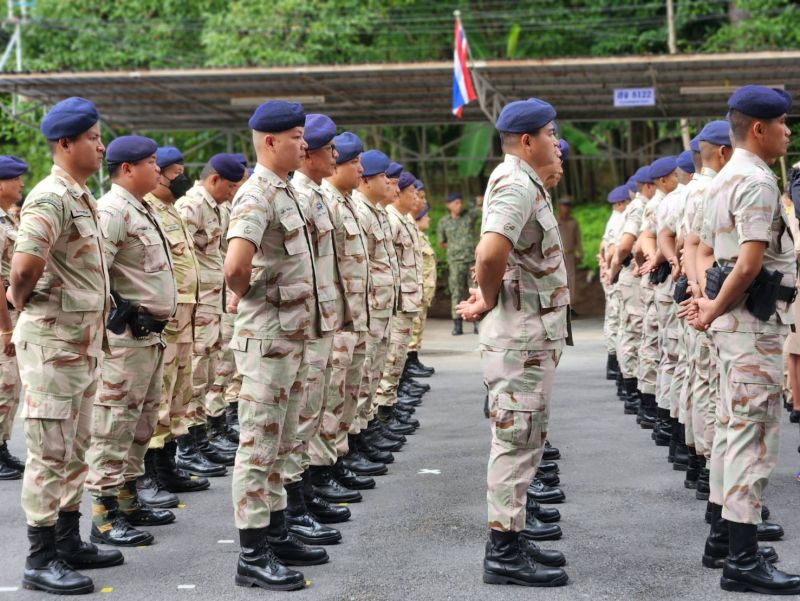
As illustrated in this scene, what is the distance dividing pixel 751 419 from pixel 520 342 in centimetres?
99

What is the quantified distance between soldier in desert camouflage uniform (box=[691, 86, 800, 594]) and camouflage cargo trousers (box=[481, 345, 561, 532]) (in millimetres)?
758

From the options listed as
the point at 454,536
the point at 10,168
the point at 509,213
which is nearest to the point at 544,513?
the point at 454,536

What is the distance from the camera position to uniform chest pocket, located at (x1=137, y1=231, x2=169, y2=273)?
5809mm

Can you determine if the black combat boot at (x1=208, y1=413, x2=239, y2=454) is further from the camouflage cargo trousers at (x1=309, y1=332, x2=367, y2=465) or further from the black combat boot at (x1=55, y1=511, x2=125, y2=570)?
the black combat boot at (x1=55, y1=511, x2=125, y2=570)

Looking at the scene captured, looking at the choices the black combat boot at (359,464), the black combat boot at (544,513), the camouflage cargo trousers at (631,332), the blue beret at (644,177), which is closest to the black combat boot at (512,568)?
the black combat boot at (544,513)

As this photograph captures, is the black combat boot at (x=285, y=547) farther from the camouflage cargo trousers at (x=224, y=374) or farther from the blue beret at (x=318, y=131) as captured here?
the camouflage cargo trousers at (x=224, y=374)

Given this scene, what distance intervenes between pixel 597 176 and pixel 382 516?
15.3 metres

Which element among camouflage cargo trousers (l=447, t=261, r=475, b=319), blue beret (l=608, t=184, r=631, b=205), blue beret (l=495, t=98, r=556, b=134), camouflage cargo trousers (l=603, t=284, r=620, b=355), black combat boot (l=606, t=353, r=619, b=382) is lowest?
camouflage cargo trousers (l=447, t=261, r=475, b=319)

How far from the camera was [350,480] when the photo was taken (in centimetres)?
685

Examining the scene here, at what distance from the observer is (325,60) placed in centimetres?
2231

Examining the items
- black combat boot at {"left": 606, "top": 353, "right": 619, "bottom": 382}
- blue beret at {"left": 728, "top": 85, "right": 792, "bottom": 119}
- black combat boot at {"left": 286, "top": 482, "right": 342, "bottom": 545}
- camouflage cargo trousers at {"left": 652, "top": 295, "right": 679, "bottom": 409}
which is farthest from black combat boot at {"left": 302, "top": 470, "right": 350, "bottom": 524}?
black combat boot at {"left": 606, "top": 353, "right": 619, "bottom": 382}

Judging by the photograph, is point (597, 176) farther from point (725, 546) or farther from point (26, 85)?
point (725, 546)

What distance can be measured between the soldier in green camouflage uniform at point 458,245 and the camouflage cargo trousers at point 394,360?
25.0 feet

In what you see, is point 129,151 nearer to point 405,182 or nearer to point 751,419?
point 751,419
